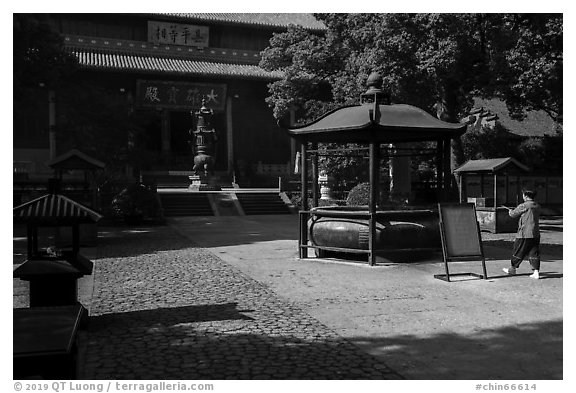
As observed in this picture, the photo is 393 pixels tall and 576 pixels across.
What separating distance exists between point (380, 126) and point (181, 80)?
2172cm

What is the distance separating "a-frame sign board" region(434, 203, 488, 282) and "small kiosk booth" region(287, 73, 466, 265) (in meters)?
1.29

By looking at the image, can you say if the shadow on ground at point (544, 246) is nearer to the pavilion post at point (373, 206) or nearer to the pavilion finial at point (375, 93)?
the pavilion post at point (373, 206)

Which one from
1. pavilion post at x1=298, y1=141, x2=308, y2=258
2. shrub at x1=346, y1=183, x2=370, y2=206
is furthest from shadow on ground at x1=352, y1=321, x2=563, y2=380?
shrub at x1=346, y1=183, x2=370, y2=206

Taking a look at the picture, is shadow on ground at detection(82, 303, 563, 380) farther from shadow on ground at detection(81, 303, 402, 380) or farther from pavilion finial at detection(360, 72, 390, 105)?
pavilion finial at detection(360, 72, 390, 105)

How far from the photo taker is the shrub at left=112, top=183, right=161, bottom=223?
59.3 ft

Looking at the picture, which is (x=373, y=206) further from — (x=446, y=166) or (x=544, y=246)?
(x=544, y=246)

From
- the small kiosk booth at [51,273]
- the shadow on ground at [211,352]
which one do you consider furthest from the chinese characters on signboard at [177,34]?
the shadow on ground at [211,352]

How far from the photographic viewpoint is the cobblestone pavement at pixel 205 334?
4.05 m

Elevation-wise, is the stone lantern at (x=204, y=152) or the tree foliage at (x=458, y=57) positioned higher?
the tree foliage at (x=458, y=57)

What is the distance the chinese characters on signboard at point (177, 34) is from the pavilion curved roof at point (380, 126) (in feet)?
69.2

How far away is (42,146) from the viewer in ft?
82.9

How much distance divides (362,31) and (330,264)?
10684mm

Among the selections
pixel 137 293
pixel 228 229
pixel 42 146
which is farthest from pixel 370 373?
pixel 42 146
